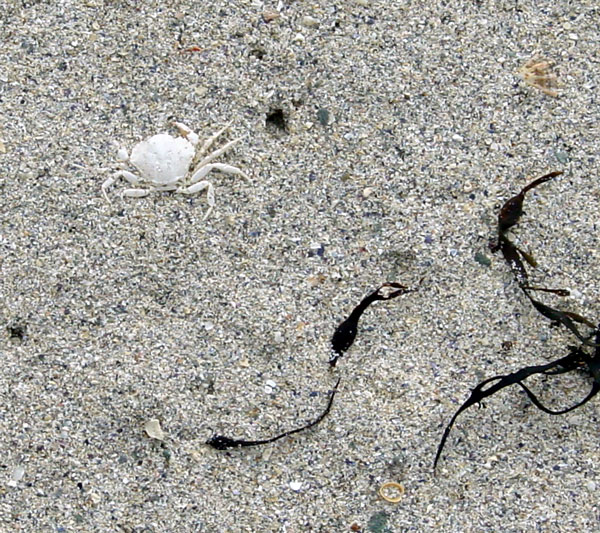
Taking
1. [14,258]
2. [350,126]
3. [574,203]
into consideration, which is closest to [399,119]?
[350,126]

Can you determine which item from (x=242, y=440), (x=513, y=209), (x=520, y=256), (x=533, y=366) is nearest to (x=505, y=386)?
(x=533, y=366)

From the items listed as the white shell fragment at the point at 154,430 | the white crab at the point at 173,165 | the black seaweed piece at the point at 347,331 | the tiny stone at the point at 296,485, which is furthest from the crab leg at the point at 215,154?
the tiny stone at the point at 296,485

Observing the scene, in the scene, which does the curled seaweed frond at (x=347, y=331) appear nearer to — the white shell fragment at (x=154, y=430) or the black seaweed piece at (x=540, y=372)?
the black seaweed piece at (x=540, y=372)

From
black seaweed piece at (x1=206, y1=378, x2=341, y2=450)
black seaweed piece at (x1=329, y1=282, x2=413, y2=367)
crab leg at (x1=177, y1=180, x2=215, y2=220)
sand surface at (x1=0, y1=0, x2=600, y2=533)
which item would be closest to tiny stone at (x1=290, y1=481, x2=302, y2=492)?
sand surface at (x1=0, y1=0, x2=600, y2=533)

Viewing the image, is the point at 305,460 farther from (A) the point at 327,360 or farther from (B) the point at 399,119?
(B) the point at 399,119

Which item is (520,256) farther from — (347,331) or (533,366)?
(347,331)

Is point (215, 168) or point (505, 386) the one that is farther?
point (215, 168)
